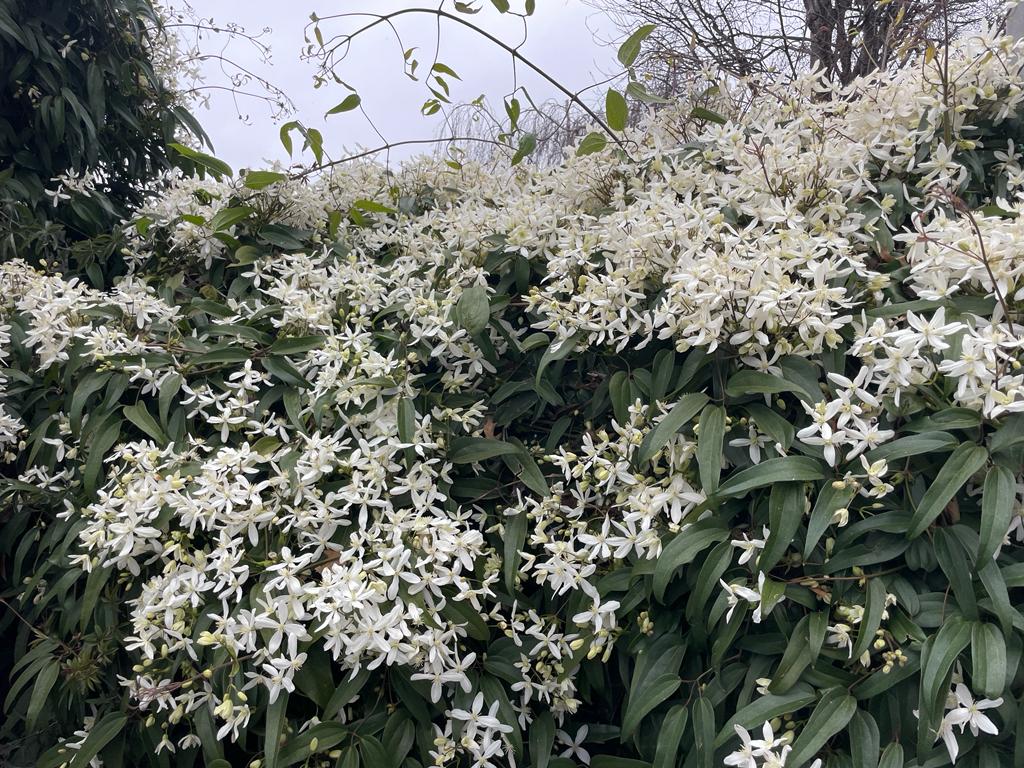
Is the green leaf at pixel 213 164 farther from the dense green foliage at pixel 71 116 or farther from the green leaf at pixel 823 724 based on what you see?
the green leaf at pixel 823 724

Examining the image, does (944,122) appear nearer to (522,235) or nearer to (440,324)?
(522,235)

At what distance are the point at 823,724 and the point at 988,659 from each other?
0.76ft

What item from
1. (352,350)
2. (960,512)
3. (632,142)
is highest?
(632,142)

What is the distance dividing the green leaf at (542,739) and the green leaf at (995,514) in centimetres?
76

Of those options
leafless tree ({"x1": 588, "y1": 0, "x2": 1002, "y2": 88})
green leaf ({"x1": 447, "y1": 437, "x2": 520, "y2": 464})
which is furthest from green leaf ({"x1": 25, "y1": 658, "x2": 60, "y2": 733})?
leafless tree ({"x1": 588, "y1": 0, "x2": 1002, "y2": 88})

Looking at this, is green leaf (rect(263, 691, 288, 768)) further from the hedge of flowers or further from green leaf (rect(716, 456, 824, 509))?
green leaf (rect(716, 456, 824, 509))

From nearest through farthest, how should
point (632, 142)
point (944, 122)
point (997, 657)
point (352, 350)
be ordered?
1. point (997, 657)
2. point (944, 122)
3. point (352, 350)
4. point (632, 142)

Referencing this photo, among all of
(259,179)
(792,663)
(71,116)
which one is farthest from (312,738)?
(71,116)

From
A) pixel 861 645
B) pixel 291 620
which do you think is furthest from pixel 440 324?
pixel 861 645

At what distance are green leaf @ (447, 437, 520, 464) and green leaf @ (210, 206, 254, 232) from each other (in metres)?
1.06

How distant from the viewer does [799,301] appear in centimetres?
120

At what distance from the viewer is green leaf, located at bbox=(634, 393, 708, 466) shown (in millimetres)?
1237

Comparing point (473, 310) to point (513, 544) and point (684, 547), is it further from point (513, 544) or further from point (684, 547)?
point (684, 547)

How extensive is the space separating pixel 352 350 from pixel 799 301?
0.98 m
